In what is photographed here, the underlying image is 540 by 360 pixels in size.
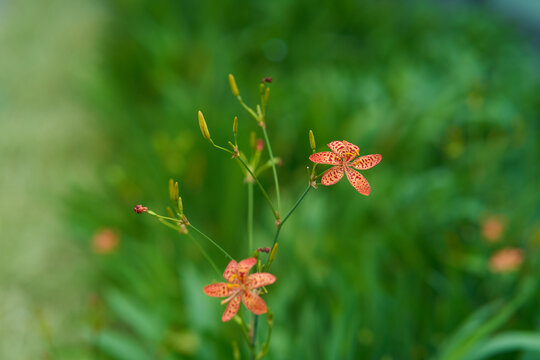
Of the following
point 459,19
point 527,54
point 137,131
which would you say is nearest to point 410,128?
point 137,131

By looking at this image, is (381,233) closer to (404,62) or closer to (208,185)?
(208,185)

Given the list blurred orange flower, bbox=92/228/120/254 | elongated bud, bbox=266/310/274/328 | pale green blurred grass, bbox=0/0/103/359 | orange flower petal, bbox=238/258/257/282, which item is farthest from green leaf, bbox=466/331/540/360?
blurred orange flower, bbox=92/228/120/254

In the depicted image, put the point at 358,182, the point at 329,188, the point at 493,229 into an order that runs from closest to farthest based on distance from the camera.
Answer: the point at 358,182 < the point at 493,229 < the point at 329,188

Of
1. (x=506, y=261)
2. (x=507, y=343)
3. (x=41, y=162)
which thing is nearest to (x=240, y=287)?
(x=507, y=343)

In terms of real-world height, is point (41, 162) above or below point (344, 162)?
above

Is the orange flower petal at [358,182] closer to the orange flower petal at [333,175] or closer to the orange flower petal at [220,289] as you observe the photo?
the orange flower petal at [333,175]

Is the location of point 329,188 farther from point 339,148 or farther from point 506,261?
point 339,148

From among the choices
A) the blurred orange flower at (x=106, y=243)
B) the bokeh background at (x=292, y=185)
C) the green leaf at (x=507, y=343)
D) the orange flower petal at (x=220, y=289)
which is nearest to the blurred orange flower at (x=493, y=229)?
the bokeh background at (x=292, y=185)

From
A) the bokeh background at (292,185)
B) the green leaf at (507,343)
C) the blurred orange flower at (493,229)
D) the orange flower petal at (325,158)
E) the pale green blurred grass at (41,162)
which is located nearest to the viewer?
the orange flower petal at (325,158)
